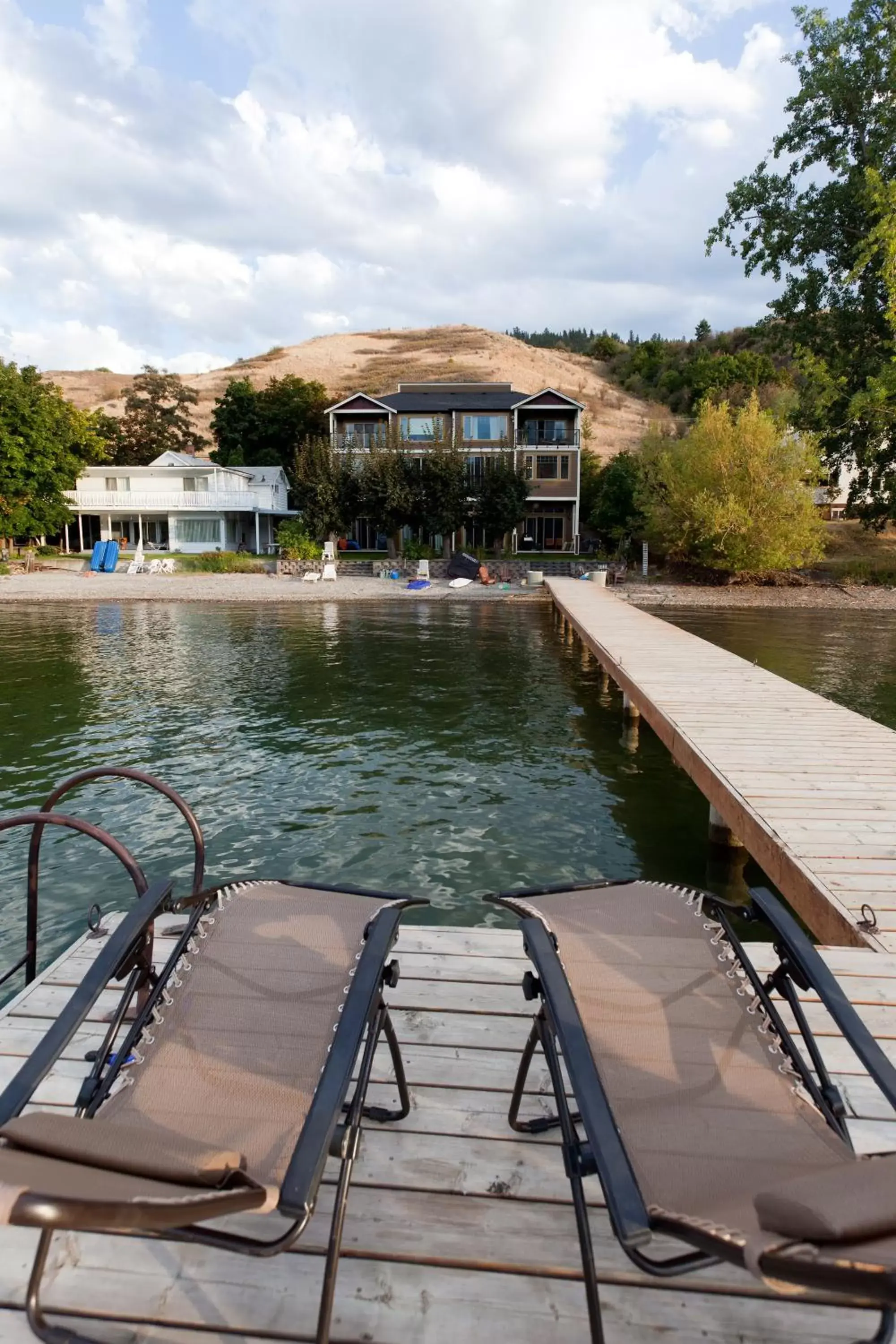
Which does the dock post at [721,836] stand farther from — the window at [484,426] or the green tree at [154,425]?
the green tree at [154,425]

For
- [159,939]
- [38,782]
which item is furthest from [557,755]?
[159,939]

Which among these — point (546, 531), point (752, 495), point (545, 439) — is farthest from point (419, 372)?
point (752, 495)

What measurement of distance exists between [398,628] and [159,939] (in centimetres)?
Result: 1837

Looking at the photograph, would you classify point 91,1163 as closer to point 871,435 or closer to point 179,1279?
point 179,1279

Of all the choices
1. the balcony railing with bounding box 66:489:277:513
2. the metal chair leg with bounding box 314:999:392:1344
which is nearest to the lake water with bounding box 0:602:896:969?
the metal chair leg with bounding box 314:999:392:1344

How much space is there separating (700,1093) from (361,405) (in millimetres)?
46405

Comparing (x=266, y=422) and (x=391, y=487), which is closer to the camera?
(x=391, y=487)

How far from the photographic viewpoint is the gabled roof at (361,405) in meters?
44.7

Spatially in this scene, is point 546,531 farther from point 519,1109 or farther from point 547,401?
point 519,1109

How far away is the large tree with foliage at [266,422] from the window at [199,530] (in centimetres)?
1314

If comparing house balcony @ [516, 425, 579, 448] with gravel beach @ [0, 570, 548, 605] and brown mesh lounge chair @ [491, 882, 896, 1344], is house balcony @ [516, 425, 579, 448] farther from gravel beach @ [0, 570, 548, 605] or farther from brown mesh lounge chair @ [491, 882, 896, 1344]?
brown mesh lounge chair @ [491, 882, 896, 1344]

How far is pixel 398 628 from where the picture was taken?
874 inches

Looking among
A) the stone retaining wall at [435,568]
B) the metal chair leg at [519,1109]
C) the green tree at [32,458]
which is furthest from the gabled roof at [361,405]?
the metal chair leg at [519,1109]

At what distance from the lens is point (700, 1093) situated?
6.89 ft
